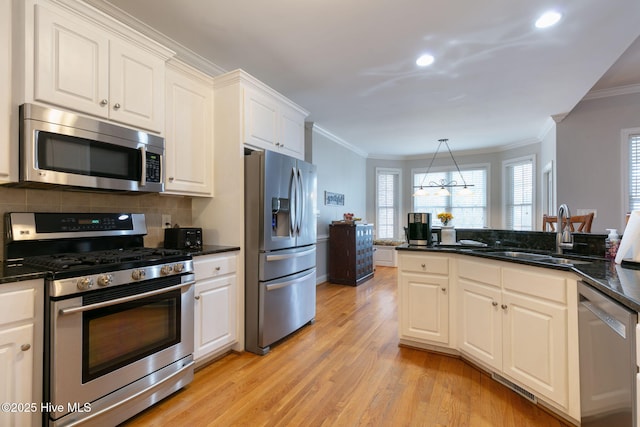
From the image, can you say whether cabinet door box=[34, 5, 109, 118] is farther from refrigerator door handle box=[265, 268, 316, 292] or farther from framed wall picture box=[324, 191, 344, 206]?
framed wall picture box=[324, 191, 344, 206]

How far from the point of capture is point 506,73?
3.29 metres

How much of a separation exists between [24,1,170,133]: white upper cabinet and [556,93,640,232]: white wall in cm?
504

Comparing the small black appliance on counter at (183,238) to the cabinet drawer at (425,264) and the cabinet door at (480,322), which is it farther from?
the cabinet door at (480,322)

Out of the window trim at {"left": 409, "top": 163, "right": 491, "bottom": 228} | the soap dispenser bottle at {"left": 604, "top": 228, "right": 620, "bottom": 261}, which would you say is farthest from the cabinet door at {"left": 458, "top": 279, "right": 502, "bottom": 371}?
the window trim at {"left": 409, "top": 163, "right": 491, "bottom": 228}

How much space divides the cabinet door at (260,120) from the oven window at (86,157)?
0.96 m

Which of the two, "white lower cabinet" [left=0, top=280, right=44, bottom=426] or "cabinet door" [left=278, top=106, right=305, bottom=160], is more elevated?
"cabinet door" [left=278, top=106, right=305, bottom=160]

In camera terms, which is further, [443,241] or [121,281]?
[443,241]

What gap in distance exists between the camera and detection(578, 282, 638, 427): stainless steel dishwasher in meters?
1.12

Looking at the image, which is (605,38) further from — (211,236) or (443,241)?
(211,236)

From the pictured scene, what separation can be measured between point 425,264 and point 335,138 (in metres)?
3.79

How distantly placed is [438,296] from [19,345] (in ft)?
8.78

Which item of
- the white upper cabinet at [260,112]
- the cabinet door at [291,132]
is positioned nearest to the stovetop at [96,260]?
the white upper cabinet at [260,112]

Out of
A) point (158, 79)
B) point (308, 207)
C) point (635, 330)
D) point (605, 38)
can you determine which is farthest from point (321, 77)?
point (635, 330)

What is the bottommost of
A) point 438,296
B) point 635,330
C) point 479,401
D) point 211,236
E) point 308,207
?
point 479,401
